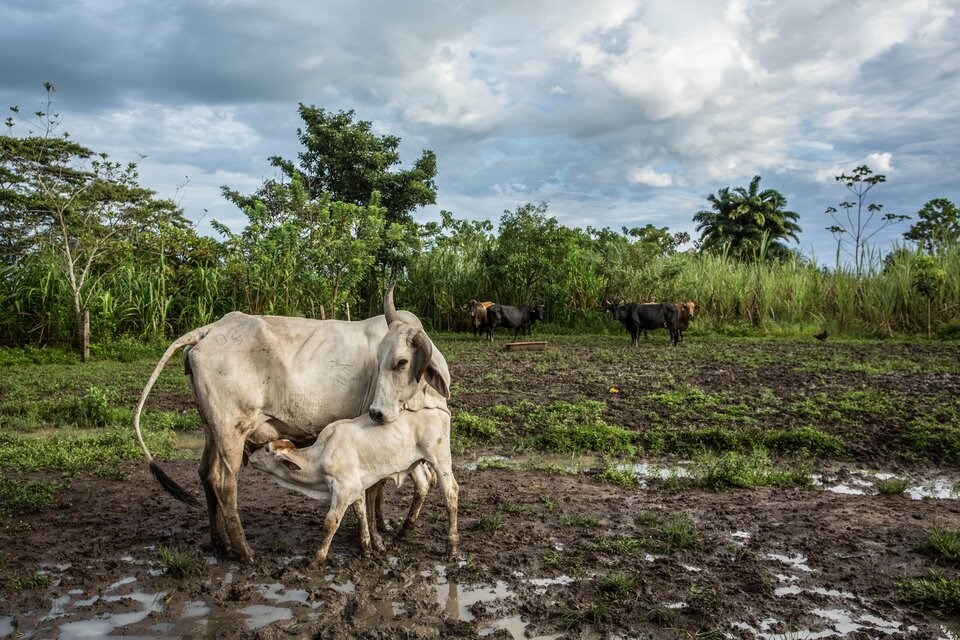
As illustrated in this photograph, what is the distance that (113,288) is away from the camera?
15.8 m

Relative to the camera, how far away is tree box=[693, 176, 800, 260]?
130ft

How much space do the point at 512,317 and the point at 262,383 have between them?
1575cm

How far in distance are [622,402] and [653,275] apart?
13.4 metres

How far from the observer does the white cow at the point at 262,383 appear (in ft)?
14.8

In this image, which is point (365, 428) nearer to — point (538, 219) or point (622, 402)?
point (622, 402)

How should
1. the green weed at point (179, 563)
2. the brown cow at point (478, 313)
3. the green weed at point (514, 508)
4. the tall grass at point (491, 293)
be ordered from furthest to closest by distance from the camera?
the brown cow at point (478, 313) → the tall grass at point (491, 293) → the green weed at point (514, 508) → the green weed at point (179, 563)

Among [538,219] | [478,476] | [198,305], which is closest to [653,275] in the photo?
[538,219]

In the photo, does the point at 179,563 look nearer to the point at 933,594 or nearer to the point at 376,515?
the point at 376,515

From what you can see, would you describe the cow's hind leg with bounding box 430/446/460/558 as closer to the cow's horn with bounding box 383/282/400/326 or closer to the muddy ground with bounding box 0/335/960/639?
the muddy ground with bounding box 0/335/960/639

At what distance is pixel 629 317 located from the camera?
18.2 meters

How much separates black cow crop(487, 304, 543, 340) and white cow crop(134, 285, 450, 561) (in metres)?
14.4

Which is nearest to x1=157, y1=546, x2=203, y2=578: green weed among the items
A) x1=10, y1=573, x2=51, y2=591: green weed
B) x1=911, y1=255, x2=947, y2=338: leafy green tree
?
x1=10, y1=573, x2=51, y2=591: green weed

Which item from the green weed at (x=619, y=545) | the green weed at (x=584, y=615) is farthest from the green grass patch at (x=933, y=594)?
the green weed at (x=584, y=615)

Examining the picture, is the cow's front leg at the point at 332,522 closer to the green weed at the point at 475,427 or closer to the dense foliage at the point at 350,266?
the green weed at the point at 475,427
